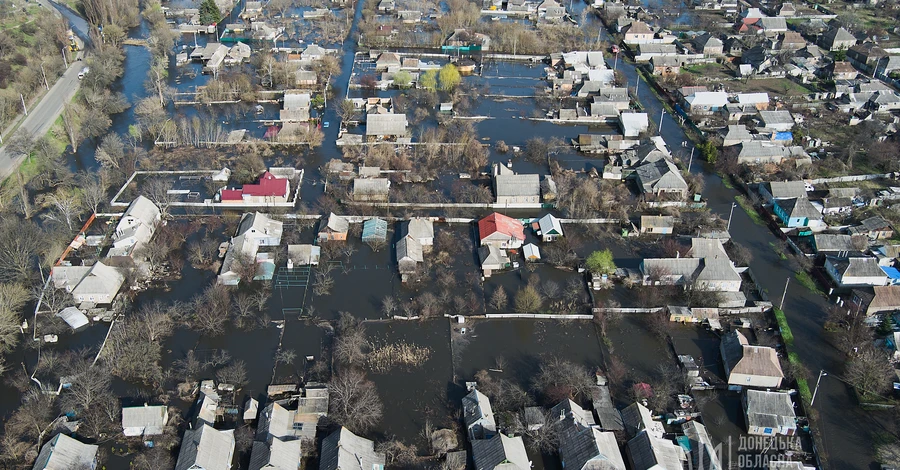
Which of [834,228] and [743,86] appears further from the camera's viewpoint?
[743,86]

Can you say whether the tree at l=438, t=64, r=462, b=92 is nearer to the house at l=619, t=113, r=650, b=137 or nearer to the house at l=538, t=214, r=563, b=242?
the house at l=619, t=113, r=650, b=137

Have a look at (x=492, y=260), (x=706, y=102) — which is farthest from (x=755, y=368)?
(x=706, y=102)

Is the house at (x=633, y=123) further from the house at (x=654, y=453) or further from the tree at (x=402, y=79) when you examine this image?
the house at (x=654, y=453)

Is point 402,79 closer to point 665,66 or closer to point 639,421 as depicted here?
point 665,66

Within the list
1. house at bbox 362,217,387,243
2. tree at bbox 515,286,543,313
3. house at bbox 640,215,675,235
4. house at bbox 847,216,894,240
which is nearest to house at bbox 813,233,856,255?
house at bbox 847,216,894,240

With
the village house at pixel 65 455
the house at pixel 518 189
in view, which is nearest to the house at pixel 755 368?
the house at pixel 518 189

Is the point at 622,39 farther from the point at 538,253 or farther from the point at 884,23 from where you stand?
the point at 538,253

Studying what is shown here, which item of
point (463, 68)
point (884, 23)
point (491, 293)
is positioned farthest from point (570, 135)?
point (884, 23)
